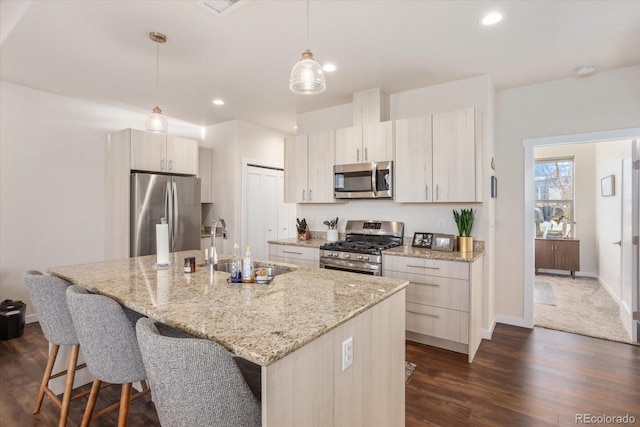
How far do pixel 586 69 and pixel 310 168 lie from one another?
9.94ft

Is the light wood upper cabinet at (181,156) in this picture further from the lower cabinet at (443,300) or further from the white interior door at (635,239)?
the white interior door at (635,239)

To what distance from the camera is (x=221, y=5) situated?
84.9 inches

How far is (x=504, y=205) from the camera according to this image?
12.2 feet

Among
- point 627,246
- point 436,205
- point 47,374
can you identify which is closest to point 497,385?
point 436,205

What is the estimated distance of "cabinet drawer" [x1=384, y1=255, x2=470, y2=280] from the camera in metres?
2.87

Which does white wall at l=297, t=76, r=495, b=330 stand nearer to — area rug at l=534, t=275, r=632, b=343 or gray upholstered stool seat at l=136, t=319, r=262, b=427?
area rug at l=534, t=275, r=632, b=343

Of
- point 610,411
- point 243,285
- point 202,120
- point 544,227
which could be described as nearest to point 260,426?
point 243,285

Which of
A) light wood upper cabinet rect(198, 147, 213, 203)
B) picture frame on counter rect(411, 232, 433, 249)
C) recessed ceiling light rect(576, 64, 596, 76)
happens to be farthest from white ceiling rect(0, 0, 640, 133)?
Result: picture frame on counter rect(411, 232, 433, 249)

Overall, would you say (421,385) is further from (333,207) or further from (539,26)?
(539,26)

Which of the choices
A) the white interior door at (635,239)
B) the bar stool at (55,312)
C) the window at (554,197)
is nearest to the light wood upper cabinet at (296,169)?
the bar stool at (55,312)

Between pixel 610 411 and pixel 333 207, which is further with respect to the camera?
pixel 333 207

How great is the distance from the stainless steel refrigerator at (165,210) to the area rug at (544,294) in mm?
4764

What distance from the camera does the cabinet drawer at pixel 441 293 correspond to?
9.39 ft

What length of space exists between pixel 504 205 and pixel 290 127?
11.7 ft
